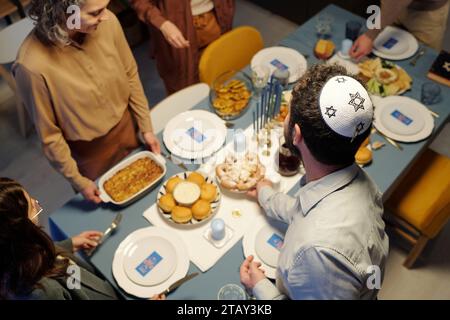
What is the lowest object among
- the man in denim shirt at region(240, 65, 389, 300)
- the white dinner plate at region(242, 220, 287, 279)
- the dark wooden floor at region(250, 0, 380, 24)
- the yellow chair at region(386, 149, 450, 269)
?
the yellow chair at region(386, 149, 450, 269)

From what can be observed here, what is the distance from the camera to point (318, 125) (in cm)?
123

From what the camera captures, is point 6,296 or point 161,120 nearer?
point 6,296

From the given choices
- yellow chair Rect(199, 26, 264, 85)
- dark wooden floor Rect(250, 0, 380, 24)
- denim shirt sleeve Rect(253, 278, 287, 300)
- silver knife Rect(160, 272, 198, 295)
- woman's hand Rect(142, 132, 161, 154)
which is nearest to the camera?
denim shirt sleeve Rect(253, 278, 287, 300)

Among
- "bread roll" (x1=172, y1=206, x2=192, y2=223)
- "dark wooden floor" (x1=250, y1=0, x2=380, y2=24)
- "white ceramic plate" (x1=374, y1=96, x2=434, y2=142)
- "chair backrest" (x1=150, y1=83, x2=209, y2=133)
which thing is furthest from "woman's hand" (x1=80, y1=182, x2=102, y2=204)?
"dark wooden floor" (x1=250, y1=0, x2=380, y2=24)

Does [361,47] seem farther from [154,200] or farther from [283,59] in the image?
[154,200]

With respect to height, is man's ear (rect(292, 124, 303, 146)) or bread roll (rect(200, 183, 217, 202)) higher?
man's ear (rect(292, 124, 303, 146))

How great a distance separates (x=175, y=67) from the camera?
8.80 feet

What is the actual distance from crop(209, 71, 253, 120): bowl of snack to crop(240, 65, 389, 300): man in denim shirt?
761 millimetres

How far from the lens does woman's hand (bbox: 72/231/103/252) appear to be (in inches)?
64.4

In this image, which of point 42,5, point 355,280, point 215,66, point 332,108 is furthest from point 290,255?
point 215,66

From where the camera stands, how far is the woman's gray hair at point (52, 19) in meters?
1.49

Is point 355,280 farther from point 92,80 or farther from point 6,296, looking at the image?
point 92,80

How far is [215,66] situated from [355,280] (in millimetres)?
1566

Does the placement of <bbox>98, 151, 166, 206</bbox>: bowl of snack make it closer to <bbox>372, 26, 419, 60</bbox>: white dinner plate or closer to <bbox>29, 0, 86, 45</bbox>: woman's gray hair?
<bbox>29, 0, 86, 45</bbox>: woman's gray hair
